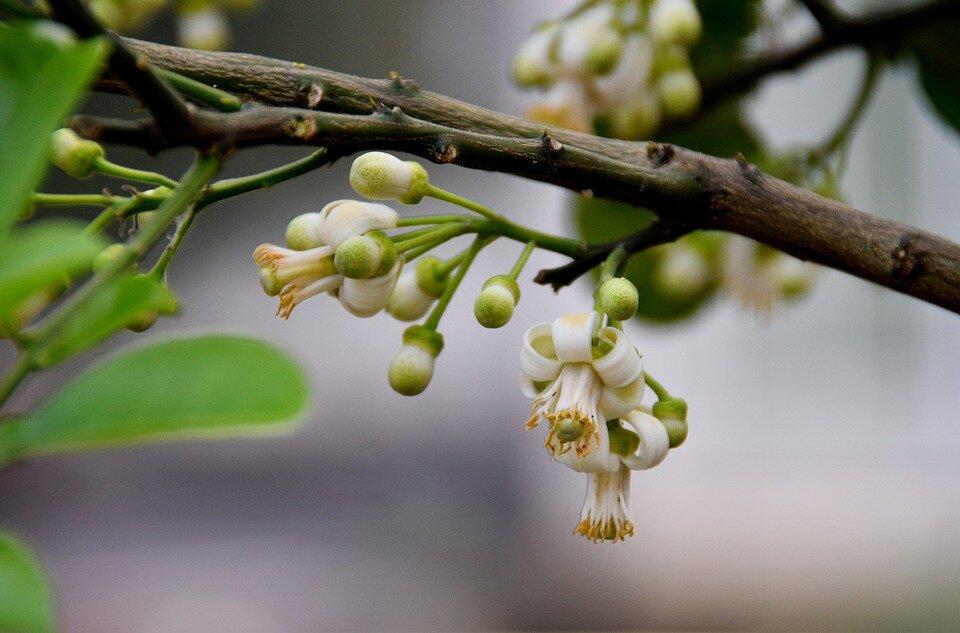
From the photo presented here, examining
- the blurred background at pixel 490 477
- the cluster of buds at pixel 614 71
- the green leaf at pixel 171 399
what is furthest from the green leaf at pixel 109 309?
the blurred background at pixel 490 477

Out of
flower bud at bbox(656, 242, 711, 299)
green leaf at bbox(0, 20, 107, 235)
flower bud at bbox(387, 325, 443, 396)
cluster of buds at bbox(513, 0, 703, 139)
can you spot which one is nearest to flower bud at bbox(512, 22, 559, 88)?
cluster of buds at bbox(513, 0, 703, 139)

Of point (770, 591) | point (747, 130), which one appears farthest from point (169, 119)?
point (770, 591)

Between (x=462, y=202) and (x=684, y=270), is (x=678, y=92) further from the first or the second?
(x=462, y=202)

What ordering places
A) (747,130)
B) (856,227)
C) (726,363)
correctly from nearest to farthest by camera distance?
(856,227)
(747,130)
(726,363)

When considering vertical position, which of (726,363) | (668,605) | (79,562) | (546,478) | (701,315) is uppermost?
(726,363)

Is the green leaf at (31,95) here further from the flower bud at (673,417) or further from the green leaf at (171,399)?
the flower bud at (673,417)

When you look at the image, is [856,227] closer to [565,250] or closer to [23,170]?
[565,250]
